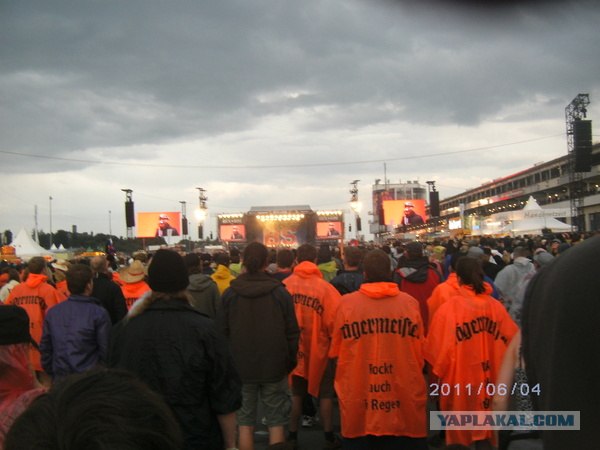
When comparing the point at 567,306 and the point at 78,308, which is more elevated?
the point at 567,306

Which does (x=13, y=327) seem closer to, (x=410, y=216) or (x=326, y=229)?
(x=326, y=229)

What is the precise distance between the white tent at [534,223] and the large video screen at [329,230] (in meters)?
10.6

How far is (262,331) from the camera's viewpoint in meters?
4.73

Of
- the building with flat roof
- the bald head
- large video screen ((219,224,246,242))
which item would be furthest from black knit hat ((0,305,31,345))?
the building with flat roof

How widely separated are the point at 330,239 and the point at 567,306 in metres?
23.4

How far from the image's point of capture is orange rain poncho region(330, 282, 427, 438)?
13.8 ft

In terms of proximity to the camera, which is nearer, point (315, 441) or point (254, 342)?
point (254, 342)

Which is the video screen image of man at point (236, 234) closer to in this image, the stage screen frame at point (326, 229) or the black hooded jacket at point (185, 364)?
the stage screen frame at point (326, 229)

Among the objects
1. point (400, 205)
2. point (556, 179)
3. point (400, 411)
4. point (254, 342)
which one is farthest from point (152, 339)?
point (556, 179)

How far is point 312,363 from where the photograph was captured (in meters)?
5.52

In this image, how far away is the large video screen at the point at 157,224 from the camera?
152 feet

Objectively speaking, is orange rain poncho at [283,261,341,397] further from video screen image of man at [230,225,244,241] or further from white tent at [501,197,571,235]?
white tent at [501,197,571,235]

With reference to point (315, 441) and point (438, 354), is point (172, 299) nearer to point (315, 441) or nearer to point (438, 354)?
point (438, 354)

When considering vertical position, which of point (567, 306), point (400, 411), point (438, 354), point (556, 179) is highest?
point (556, 179)
